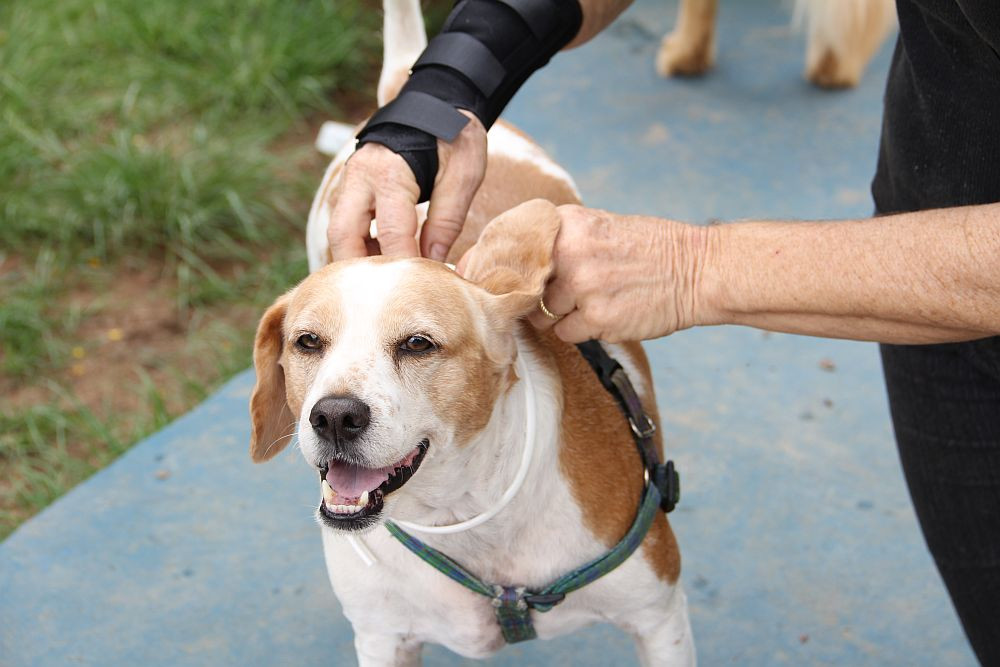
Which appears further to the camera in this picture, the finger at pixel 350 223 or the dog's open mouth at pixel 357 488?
the finger at pixel 350 223

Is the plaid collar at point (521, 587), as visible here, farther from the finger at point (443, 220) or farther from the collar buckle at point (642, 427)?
the finger at point (443, 220)

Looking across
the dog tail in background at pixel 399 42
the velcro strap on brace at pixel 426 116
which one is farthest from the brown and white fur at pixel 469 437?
the dog tail in background at pixel 399 42

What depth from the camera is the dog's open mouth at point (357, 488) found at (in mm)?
1547

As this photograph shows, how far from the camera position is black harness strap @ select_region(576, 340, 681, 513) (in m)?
1.87

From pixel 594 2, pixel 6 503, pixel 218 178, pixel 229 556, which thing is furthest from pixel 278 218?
pixel 594 2

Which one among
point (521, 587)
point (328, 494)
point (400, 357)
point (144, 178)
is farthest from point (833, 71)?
point (328, 494)

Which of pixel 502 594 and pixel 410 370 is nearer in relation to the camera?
pixel 410 370

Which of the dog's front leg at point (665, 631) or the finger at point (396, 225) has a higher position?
the finger at point (396, 225)

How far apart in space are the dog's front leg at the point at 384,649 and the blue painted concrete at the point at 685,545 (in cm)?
48

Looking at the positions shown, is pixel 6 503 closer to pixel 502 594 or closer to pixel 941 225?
pixel 502 594

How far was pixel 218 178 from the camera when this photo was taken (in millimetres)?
4223

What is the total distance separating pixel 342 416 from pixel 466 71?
27.3 inches

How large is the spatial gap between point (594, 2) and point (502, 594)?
1.03 meters

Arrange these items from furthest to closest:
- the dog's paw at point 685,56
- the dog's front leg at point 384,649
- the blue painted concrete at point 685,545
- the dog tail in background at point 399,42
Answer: the dog's paw at point 685,56
the dog tail in background at point 399,42
the blue painted concrete at point 685,545
the dog's front leg at point 384,649
